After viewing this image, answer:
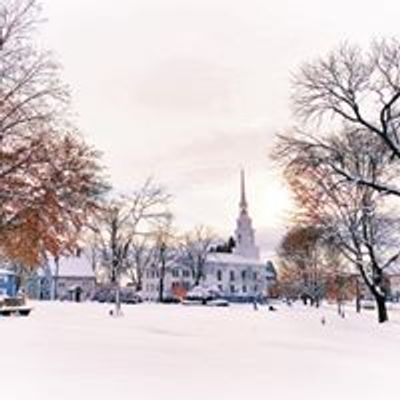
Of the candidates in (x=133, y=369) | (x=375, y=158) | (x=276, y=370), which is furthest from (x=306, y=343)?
(x=375, y=158)

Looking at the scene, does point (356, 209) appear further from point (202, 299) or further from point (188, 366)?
point (202, 299)

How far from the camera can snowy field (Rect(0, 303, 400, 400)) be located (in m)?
13.4

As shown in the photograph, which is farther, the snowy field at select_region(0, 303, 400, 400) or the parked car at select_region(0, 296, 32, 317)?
the parked car at select_region(0, 296, 32, 317)

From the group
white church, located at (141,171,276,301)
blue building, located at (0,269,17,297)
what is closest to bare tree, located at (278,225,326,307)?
blue building, located at (0,269,17,297)

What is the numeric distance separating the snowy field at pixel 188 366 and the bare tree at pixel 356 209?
11686 mm

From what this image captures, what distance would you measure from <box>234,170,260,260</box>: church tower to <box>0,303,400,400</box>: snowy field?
128 metres

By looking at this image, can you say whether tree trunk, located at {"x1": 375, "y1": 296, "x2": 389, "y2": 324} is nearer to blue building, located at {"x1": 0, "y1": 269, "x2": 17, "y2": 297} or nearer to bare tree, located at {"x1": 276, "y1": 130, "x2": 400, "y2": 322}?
bare tree, located at {"x1": 276, "y1": 130, "x2": 400, "y2": 322}

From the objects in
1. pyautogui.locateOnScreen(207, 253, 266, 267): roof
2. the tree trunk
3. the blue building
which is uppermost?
pyautogui.locateOnScreen(207, 253, 266, 267): roof

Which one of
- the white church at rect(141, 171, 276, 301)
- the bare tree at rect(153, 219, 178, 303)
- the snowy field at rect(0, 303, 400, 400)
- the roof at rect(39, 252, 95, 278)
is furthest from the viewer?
the white church at rect(141, 171, 276, 301)

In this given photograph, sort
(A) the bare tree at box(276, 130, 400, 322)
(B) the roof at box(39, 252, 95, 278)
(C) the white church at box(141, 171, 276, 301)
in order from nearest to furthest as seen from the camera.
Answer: (A) the bare tree at box(276, 130, 400, 322)
(B) the roof at box(39, 252, 95, 278)
(C) the white church at box(141, 171, 276, 301)

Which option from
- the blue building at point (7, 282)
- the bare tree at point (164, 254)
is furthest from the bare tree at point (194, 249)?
the blue building at point (7, 282)

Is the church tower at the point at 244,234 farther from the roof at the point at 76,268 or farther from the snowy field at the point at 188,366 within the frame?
the snowy field at the point at 188,366

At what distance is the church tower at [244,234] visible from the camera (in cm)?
15825

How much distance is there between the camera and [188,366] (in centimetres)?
1723
